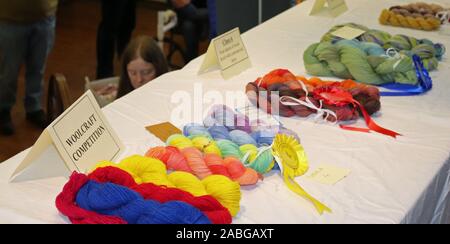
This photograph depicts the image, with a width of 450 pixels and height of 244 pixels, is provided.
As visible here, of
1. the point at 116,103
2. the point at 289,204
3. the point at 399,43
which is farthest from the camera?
the point at 399,43

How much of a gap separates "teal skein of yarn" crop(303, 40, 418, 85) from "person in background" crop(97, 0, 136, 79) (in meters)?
1.59

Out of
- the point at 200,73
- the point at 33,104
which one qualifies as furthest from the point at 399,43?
the point at 33,104

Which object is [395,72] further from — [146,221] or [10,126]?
[10,126]

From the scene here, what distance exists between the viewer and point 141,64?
2402 mm

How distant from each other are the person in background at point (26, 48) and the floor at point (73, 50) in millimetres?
77

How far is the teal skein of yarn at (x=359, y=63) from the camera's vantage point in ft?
6.59

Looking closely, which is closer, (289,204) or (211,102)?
(289,204)

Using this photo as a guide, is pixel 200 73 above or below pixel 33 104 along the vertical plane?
above

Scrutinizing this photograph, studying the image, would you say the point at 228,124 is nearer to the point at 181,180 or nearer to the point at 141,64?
the point at 181,180

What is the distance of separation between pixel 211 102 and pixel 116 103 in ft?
0.82

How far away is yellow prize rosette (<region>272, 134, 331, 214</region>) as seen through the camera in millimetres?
1505

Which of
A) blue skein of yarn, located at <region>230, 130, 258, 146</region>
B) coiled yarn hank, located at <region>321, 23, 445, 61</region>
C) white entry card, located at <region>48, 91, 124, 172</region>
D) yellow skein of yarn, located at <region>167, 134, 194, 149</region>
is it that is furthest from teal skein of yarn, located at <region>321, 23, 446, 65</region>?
white entry card, located at <region>48, 91, 124, 172</region>

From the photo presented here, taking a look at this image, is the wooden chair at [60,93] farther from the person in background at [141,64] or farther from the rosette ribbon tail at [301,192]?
the rosette ribbon tail at [301,192]

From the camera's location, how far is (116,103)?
1.89m
